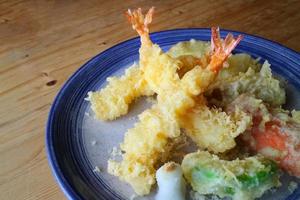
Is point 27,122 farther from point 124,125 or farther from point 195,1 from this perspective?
point 195,1

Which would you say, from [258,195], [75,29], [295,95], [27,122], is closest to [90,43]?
[75,29]

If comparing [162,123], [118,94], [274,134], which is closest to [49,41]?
[118,94]

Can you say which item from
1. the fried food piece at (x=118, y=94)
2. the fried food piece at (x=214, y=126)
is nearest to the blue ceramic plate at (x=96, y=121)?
the fried food piece at (x=118, y=94)

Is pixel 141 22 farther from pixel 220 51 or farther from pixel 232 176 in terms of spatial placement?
pixel 232 176

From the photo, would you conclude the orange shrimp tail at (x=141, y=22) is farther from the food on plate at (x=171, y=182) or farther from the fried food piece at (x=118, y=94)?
the food on plate at (x=171, y=182)

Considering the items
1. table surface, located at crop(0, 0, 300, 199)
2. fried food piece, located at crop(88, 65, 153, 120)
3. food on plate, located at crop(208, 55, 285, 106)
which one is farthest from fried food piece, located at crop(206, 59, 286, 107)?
table surface, located at crop(0, 0, 300, 199)

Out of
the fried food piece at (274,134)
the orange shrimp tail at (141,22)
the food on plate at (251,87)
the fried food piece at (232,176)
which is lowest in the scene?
the fried food piece at (232,176)

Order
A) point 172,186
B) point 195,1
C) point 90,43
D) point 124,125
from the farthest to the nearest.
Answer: point 195,1, point 90,43, point 124,125, point 172,186
